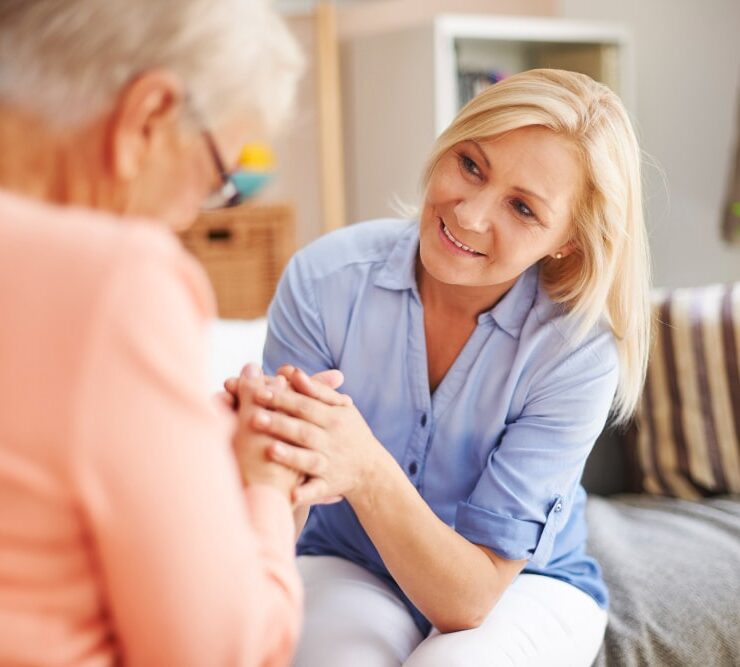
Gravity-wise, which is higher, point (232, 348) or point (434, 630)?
point (232, 348)

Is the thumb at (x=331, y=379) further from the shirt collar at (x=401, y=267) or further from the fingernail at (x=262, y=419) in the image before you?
the shirt collar at (x=401, y=267)

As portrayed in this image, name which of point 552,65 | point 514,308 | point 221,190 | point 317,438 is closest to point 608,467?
point 514,308

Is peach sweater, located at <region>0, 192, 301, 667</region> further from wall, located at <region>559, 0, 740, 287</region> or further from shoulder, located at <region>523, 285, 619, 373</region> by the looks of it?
wall, located at <region>559, 0, 740, 287</region>

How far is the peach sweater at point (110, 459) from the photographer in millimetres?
634

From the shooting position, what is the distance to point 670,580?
5.57 feet

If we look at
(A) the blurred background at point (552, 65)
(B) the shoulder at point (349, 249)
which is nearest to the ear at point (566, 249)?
(B) the shoulder at point (349, 249)

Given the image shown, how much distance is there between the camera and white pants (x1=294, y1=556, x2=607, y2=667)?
129cm

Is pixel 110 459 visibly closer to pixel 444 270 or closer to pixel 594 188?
pixel 444 270

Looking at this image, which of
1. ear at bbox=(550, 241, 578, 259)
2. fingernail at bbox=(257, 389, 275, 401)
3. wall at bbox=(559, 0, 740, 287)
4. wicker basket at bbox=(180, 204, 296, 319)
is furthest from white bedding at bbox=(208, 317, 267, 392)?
wall at bbox=(559, 0, 740, 287)

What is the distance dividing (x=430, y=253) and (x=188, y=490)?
0.77 meters

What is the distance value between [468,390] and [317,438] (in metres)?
0.37

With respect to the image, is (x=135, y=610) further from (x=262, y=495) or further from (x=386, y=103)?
(x=386, y=103)

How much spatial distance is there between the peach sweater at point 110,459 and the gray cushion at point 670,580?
0.99 m

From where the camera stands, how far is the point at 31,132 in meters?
0.72
